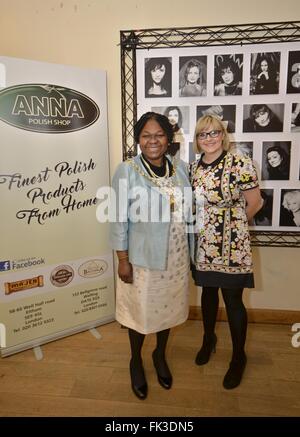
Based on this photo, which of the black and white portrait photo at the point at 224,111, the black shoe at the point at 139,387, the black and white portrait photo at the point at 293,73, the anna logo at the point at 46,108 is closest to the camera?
the black shoe at the point at 139,387

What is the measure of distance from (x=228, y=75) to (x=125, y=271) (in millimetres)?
1480

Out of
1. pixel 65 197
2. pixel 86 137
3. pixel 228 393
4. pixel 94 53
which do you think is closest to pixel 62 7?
pixel 94 53

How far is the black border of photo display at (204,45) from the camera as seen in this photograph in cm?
211

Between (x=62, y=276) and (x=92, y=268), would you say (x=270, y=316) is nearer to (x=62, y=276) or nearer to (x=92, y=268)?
(x=92, y=268)

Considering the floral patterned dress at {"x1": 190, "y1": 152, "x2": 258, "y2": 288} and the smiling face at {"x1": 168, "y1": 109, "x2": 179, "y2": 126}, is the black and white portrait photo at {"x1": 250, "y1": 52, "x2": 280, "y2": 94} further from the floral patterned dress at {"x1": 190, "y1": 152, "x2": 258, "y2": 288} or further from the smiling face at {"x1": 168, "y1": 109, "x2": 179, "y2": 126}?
the floral patterned dress at {"x1": 190, "y1": 152, "x2": 258, "y2": 288}

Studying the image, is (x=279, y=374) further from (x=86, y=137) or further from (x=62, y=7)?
(x=62, y=7)

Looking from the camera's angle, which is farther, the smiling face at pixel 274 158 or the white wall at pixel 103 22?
the smiling face at pixel 274 158

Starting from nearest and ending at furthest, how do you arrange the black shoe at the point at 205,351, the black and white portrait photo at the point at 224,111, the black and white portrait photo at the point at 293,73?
1. the black shoe at the point at 205,351
2. the black and white portrait photo at the point at 293,73
3. the black and white portrait photo at the point at 224,111

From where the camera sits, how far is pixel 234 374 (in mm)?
1804

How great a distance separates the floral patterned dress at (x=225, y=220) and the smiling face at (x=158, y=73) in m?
0.84

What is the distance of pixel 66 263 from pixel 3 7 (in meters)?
1.81

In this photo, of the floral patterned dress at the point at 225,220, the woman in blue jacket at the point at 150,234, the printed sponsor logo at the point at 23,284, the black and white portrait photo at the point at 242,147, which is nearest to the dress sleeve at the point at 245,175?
the floral patterned dress at the point at 225,220

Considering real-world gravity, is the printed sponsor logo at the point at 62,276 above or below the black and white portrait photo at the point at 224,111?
below

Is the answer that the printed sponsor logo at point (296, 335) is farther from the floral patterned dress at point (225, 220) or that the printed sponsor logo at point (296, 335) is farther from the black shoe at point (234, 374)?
the floral patterned dress at point (225, 220)
